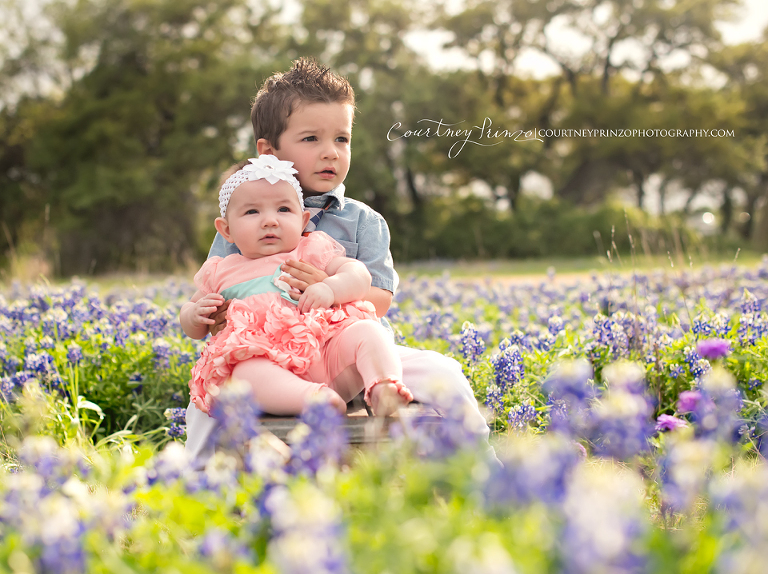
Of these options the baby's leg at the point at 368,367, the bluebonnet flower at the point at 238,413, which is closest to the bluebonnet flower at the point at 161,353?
the baby's leg at the point at 368,367

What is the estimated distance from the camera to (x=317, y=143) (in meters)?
3.00

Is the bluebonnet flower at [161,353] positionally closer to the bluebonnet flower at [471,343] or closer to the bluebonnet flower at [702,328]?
the bluebonnet flower at [471,343]

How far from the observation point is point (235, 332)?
2484 mm

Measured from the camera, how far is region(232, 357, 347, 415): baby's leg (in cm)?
230

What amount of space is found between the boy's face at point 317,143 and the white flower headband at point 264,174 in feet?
0.58

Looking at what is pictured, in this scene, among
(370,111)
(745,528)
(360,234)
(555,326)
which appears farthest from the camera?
(370,111)

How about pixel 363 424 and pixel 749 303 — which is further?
pixel 749 303

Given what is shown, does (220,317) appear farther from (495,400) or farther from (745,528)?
(745,528)

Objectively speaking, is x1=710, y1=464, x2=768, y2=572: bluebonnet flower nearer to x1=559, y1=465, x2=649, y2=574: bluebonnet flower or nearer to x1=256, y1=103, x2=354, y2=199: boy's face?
x1=559, y1=465, x2=649, y2=574: bluebonnet flower

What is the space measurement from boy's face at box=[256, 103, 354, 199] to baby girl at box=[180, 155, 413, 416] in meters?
0.19

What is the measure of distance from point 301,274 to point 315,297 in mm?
157

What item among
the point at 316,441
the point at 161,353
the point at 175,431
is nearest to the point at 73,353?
the point at 161,353

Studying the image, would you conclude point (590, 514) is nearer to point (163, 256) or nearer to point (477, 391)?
point (477, 391)

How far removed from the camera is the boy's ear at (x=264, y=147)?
313 cm
